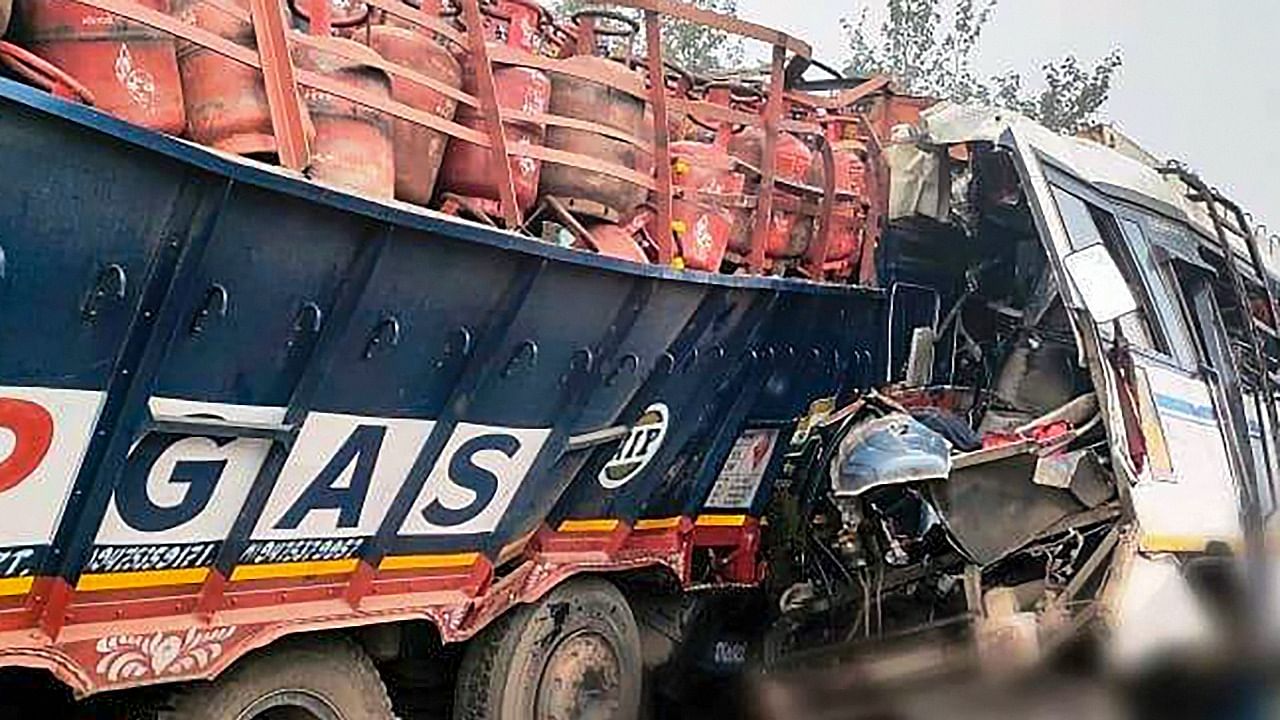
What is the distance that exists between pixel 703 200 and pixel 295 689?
7.38 feet

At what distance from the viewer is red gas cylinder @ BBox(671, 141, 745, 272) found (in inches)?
180

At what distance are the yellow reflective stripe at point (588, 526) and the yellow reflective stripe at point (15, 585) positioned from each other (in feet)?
6.57

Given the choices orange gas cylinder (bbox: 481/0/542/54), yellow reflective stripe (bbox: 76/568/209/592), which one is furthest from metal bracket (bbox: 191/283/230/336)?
orange gas cylinder (bbox: 481/0/542/54)

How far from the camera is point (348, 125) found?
321 cm

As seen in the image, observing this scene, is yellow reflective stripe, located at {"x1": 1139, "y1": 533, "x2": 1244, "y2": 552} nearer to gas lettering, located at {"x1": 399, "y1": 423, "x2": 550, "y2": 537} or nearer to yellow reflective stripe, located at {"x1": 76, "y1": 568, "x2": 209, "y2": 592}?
gas lettering, located at {"x1": 399, "y1": 423, "x2": 550, "y2": 537}

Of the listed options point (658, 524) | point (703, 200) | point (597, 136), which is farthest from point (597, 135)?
point (658, 524)

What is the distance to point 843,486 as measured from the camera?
5094 millimetres

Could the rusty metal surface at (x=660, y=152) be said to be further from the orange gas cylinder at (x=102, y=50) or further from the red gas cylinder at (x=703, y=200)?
the orange gas cylinder at (x=102, y=50)

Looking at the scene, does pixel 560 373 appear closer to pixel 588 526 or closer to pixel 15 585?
pixel 588 526

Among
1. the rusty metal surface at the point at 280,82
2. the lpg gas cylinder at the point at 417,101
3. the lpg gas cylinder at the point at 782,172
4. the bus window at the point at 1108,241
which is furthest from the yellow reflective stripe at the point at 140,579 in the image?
the bus window at the point at 1108,241

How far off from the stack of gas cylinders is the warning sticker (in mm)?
688

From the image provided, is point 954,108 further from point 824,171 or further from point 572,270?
point 572,270

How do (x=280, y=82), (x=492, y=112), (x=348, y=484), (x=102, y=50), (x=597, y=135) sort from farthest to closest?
(x=597, y=135) < (x=492, y=112) < (x=348, y=484) < (x=280, y=82) < (x=102, y=50)

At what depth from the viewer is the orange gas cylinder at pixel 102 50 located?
8.80ft
